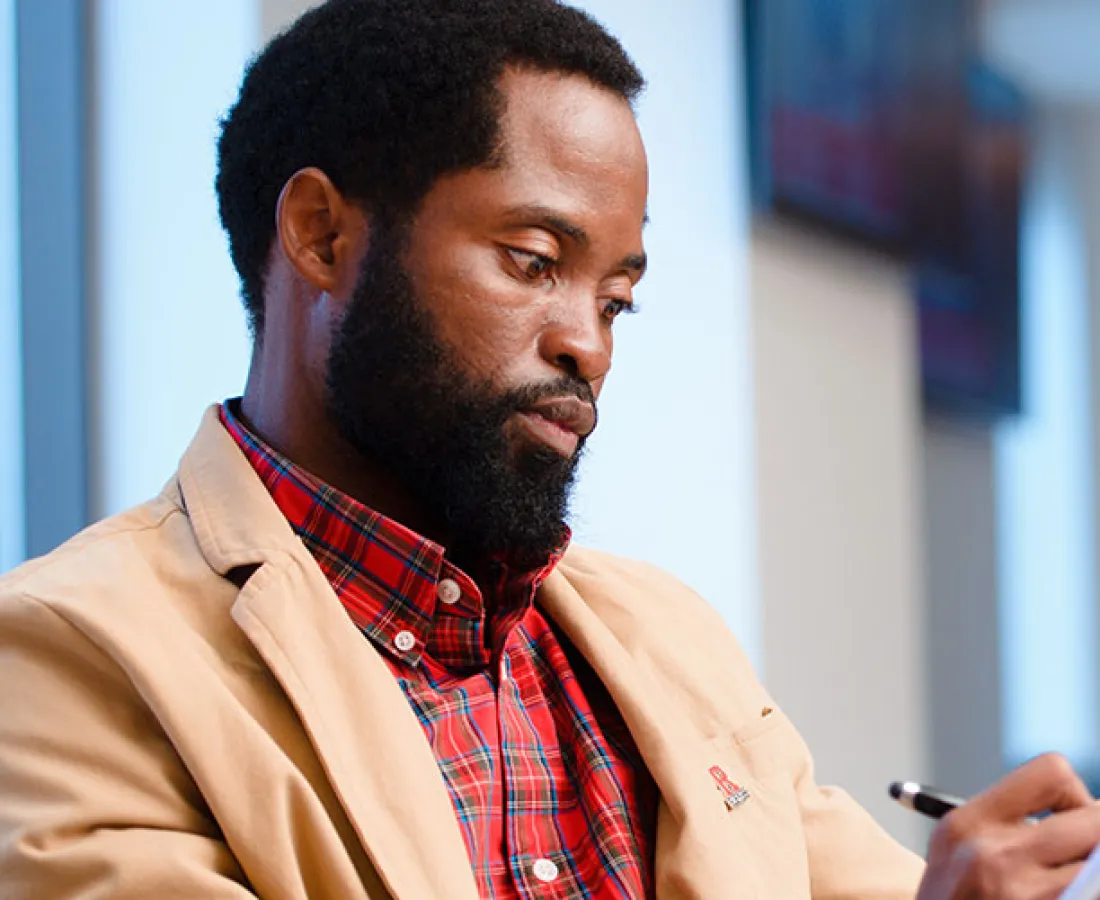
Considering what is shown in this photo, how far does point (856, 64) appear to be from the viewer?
2781mm

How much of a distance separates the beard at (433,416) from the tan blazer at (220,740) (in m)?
0.10

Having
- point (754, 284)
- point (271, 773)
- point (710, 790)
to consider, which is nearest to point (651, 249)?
point (754, 284)

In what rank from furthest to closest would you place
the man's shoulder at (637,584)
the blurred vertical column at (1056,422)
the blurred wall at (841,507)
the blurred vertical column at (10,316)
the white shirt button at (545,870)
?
the blurred vertical column at (1056,422) → the blurred wall at (841,507) → the blurred vertical column at (10,316) → the man's shoulder at (637,584) → the white shirt button at (545,870)

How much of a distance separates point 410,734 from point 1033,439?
9.81 ft

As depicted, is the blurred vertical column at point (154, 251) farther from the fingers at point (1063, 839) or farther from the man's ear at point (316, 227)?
the fingers at point (1063, 839)

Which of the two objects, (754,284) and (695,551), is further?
(754,284)

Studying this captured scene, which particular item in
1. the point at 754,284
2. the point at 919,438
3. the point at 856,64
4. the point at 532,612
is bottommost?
the point at 532,612

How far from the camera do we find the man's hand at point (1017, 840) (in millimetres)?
873

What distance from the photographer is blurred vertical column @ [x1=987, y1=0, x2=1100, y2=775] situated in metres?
3.65

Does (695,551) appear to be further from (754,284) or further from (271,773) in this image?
(271,773)

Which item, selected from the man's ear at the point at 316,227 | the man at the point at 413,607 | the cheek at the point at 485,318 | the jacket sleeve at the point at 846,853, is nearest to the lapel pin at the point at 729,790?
the man at the point at 413,607

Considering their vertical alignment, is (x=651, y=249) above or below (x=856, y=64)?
below

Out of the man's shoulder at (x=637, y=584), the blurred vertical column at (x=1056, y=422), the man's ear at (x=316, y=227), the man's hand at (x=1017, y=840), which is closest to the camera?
the man's hand at (x=1017, y=840)

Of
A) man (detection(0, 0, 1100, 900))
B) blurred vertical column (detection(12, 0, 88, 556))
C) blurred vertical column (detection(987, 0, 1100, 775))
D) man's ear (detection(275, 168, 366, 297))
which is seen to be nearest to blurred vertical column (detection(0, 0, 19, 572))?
blurred vertical column (detection(12, 0, 88, 556))
